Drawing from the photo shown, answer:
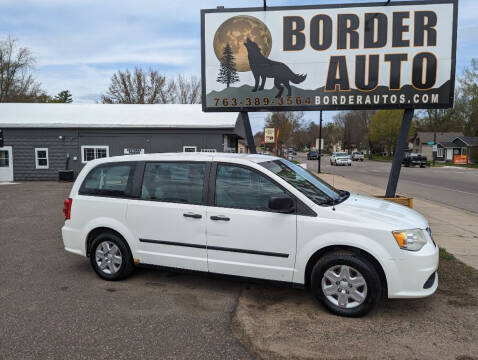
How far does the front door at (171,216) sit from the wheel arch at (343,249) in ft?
4.07

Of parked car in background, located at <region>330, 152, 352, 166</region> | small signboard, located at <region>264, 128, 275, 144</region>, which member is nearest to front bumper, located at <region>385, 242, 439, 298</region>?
small signboard, located at <region>264, 128, 275, 144</region>

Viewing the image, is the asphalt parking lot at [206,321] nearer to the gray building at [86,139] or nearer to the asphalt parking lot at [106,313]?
the asphalt parking lot at [106,313]

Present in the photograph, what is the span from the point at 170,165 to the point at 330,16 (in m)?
5.97

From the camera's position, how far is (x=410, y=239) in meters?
3.77

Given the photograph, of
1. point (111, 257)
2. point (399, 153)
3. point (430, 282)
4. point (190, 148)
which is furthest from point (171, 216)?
point (190, 148)

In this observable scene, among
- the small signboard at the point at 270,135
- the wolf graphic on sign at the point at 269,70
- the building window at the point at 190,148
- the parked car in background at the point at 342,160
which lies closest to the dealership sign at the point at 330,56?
the wolf graphic on sign at the point at 269,70

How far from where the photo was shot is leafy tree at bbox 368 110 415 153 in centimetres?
6519

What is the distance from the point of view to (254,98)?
8977 millimetres

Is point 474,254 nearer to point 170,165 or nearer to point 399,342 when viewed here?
point 399,342

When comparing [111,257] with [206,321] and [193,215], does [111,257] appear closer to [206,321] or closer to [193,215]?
[193,215]

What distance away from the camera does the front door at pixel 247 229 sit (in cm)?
407

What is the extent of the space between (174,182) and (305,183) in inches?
65.6

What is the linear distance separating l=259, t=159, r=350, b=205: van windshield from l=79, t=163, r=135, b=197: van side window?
190cm

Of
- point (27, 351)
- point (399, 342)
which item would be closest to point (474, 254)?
point (399, 342)
